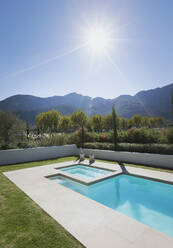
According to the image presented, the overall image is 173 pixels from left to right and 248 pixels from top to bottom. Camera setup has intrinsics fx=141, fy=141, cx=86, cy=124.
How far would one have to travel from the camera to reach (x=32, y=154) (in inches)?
365

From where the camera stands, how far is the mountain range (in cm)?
11872

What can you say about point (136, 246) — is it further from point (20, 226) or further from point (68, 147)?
point (68, 147)

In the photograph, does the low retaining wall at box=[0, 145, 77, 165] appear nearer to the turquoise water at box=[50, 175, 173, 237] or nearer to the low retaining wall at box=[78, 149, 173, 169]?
the low retaining wall at box=[78, 149, 173, 169]

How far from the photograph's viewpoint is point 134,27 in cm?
833

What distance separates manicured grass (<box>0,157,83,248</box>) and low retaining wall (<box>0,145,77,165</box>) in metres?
5.05

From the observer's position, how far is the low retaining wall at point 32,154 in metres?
8.34

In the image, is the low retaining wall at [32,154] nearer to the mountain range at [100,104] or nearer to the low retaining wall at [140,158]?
the low retaining wall at [140,158]

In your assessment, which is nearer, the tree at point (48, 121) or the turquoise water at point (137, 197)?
the turquoise water at point (137, 197)

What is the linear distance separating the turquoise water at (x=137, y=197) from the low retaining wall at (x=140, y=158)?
2.23 meters

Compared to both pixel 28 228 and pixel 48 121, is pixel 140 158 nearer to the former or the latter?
pixel 28 228

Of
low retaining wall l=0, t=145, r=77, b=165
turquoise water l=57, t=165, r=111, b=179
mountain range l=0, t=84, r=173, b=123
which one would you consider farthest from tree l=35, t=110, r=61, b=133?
mountain range l=0, t=84, r=173, b=123

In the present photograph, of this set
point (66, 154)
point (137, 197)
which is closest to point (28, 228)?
point (137, 197)

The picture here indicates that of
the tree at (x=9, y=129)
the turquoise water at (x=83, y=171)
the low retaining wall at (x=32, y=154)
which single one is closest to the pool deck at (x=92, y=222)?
the turquoise water at (x=83, y=171)

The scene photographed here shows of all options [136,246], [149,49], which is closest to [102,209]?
[136,246]
